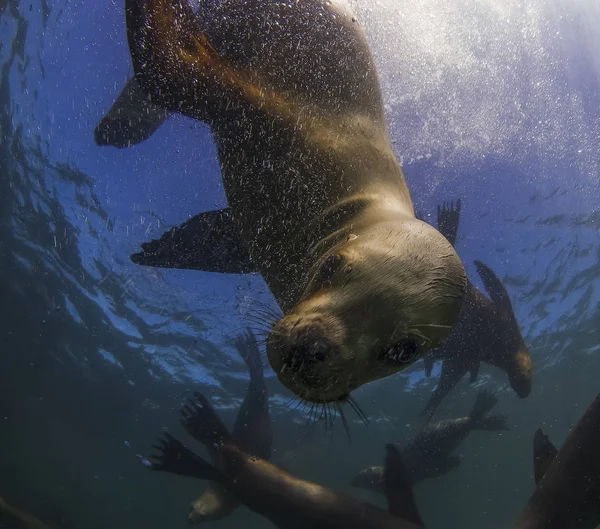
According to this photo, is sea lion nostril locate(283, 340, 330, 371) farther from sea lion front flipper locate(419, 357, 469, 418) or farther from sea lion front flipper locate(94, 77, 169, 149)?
sea lion front flipper locate(419, 357, 469, 418)

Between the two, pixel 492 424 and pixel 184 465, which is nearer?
pixel 184 465

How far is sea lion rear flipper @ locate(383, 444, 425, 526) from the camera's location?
6.84 m

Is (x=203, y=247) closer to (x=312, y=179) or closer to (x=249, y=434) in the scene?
(x=312, y=179)

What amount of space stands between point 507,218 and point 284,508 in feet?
30.6

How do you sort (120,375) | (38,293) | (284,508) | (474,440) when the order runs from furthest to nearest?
(474,440), (120,375), (38,293), (284,508)

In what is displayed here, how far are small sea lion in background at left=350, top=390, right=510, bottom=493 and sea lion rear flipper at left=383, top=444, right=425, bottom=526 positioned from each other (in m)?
8.59

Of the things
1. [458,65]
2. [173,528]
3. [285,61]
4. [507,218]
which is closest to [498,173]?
[507,218]

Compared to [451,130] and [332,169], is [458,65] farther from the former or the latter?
[332,169]

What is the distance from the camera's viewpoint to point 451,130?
1016 cm

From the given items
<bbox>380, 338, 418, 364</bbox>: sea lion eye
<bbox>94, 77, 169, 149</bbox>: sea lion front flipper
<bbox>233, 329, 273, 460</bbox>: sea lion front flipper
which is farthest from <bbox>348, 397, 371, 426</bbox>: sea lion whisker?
<bbox>233, 329, 273, 460</bbox>: sea lion front flipper

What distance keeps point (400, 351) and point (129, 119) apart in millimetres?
4912

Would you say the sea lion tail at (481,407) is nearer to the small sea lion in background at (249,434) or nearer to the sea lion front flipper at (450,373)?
the sea lion front flipper at (450,373)

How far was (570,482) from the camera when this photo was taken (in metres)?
5.29

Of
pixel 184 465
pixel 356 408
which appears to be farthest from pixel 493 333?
pixel 356 408
